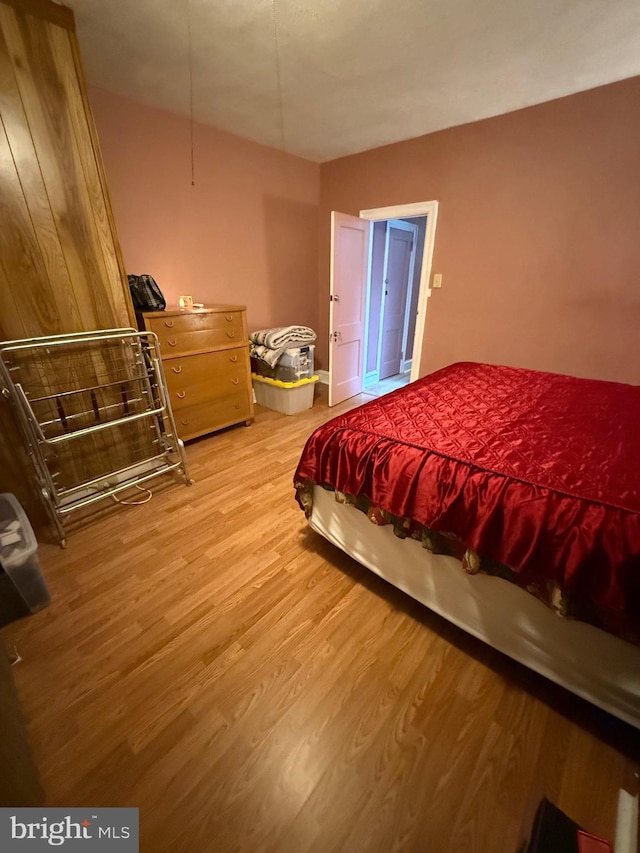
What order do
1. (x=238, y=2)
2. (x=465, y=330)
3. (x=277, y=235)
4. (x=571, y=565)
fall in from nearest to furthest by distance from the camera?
(x=571, y=565), (x=238, y=2), (x=465, y=330), (x=277, y=235)

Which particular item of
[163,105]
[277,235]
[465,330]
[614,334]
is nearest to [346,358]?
[465,330]

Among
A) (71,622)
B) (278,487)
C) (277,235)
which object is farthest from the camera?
(277,235)

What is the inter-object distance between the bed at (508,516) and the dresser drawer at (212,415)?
1.37 m

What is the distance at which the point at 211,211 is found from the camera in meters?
2.86

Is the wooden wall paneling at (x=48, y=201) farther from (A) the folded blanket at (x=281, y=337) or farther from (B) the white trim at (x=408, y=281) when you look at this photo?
(B) the white trim at (x=408, y=281)

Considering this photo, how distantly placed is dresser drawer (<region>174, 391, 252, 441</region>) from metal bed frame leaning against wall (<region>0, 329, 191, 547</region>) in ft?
0.83

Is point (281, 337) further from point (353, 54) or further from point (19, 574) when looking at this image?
point (19, 574)

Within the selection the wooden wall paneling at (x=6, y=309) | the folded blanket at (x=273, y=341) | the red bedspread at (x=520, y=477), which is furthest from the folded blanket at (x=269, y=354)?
the wooden wall paneling at (x=6, y=309)

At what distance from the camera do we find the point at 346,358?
11.9 ft

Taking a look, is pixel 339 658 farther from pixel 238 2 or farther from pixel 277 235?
pixel 277 235

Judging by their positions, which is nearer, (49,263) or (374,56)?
(49,263)

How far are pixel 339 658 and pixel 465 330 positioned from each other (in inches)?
111

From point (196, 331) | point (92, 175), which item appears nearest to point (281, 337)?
point (196, 331)

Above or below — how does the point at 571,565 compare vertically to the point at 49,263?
below
